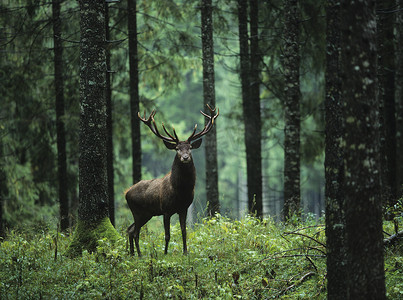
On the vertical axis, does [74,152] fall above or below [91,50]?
below

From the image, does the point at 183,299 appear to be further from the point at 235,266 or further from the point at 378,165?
the point at 378,165

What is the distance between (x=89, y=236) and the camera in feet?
26.8

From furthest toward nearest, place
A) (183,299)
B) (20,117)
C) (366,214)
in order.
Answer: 1. (20,117)
2. (183,299)
3. (366,214)

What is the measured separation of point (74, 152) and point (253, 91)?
24.2 feet

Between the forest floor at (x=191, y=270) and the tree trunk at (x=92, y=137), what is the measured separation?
572mm

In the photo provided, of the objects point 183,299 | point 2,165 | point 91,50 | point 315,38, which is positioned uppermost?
point 315,38

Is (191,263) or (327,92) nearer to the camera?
(327,92)

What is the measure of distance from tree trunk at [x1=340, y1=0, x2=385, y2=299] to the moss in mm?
4790

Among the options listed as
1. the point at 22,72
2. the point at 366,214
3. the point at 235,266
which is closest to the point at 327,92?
the point at 366,214

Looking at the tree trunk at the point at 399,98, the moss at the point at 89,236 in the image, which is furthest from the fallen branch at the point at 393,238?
the tree trunk at the point at 399,98

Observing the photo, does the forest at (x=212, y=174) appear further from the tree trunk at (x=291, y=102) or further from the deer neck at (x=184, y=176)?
the deer neck at (x=184, y=176)

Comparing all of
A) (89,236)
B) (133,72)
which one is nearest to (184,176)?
(89,236)

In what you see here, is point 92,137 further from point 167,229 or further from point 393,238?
point 393,238

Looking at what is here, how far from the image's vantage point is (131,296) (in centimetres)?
632
